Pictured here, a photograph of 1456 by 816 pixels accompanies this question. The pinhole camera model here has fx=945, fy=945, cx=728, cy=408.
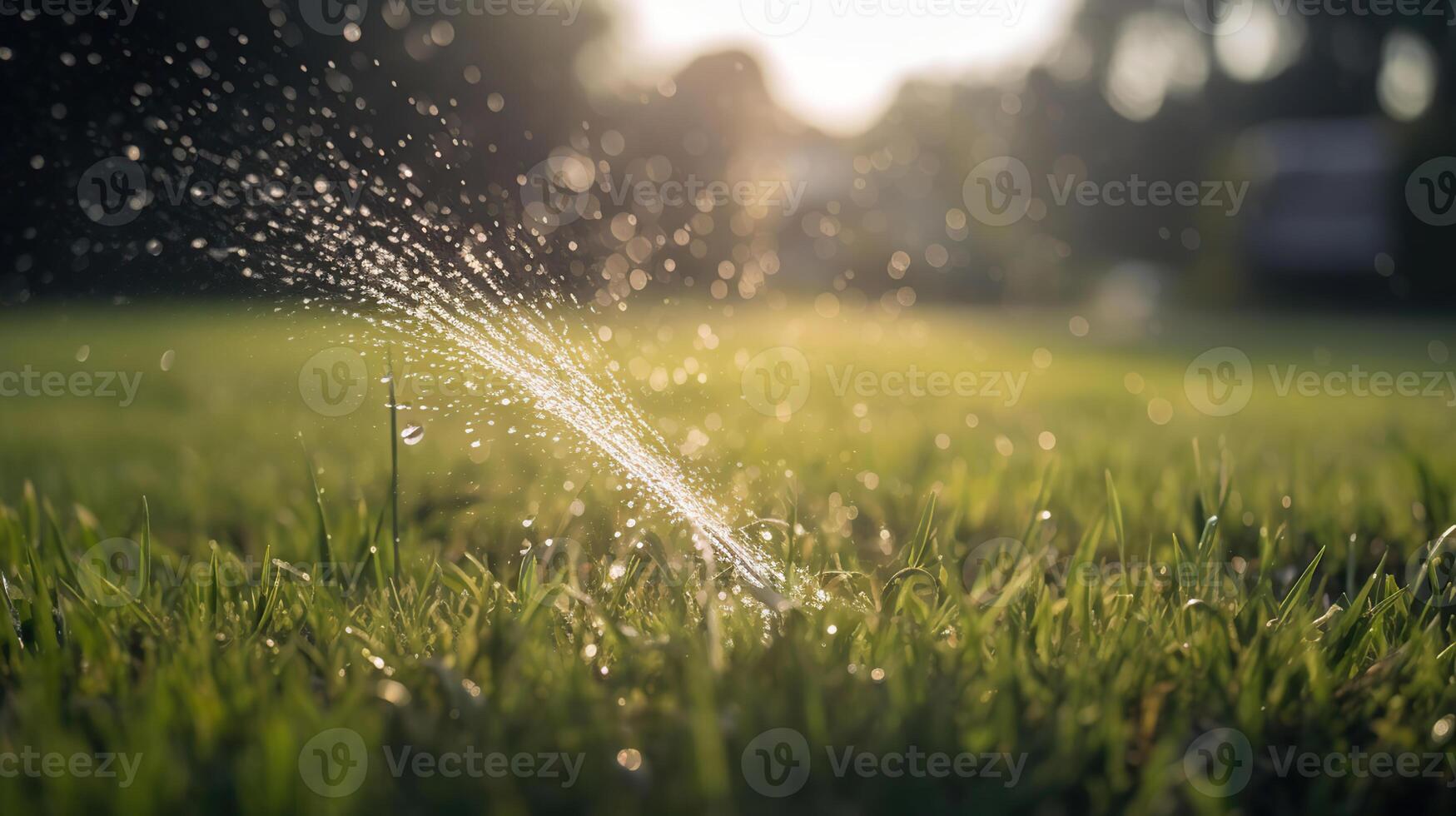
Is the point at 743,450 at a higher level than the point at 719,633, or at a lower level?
lower

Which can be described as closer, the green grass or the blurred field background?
the green grass

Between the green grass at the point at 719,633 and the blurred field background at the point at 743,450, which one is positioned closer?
the green grass at the point at 719,633

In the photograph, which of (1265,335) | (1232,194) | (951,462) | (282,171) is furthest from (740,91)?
(282,171)

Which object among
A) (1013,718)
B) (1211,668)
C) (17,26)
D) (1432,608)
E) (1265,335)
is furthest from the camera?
(1265,335)

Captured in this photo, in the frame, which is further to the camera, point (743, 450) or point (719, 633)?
point (743, 450)

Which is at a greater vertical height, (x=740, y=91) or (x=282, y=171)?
(x=740, y=91)

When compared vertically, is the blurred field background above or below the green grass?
below

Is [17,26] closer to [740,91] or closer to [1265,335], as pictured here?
[740,91]

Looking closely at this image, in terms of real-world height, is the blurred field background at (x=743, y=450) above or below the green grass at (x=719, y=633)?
below
